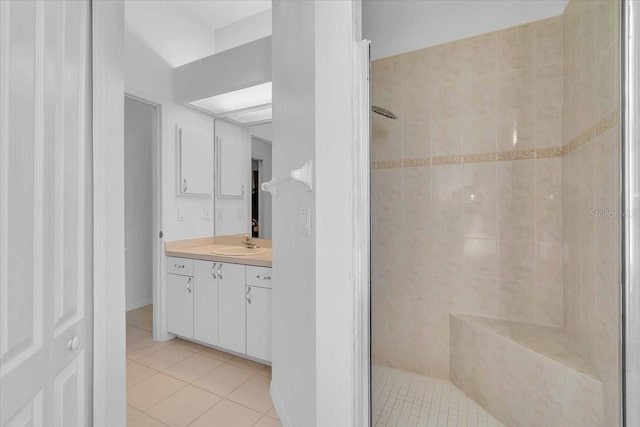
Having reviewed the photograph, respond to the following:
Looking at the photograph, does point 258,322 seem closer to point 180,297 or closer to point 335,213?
point 180,297

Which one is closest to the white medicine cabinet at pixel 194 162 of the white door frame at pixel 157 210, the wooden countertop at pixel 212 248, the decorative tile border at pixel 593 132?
the white door frame at pixel 157 210

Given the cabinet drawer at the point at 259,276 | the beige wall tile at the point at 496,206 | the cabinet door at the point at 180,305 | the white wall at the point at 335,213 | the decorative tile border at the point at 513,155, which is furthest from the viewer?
the cabinet door at the point at 180,305

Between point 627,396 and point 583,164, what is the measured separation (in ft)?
3.63

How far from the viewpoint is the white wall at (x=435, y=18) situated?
1.87 metres

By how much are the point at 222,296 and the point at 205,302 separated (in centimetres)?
21

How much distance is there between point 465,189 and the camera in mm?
2008

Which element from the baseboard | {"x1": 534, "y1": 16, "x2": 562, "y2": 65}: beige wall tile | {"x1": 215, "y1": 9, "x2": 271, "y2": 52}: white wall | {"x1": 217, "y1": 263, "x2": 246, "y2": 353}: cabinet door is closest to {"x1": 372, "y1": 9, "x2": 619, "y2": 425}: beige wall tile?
{"x1": 534, "y1": 16, "x2": 562, "y2": 65}: beige wall tile

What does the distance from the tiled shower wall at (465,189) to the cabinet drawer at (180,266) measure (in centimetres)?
150

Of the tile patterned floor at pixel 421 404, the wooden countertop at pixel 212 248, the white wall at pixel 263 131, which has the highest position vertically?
the white wall at pixel 263 131

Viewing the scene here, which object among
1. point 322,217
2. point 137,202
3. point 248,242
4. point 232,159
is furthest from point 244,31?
point 322,217

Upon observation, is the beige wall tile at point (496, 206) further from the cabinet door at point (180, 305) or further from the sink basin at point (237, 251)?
the cabinet door at point (180, 305)

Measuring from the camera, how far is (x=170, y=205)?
8.85ft

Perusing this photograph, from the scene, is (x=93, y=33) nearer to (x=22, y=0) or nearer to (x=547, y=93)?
(x=22, y=0)

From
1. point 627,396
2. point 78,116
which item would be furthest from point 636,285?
point 78,116
